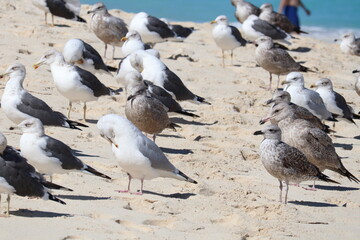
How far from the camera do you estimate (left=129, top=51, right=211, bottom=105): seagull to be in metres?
11.2

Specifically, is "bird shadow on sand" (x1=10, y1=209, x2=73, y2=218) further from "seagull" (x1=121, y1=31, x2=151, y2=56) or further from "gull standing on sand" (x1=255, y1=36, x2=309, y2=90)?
"gull standing on sand" (x1=255, y1=36, x2=309, y2=90)

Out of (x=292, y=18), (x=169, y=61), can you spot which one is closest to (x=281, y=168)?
(x=169, y=61)

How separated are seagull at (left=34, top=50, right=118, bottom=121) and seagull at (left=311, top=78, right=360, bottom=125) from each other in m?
3.07

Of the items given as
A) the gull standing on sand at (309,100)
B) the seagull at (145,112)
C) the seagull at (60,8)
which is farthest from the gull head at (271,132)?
the seagull at (60,8)

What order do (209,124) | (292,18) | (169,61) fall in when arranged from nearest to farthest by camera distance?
(209,124), (169,61), (292,18)

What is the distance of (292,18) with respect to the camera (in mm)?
20078

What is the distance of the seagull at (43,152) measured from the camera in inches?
296

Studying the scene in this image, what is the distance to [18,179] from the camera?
671 cm

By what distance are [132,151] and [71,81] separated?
9.46ft

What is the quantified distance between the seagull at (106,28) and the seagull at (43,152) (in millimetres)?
6432

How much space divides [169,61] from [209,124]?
3119mm

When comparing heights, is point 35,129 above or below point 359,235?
above

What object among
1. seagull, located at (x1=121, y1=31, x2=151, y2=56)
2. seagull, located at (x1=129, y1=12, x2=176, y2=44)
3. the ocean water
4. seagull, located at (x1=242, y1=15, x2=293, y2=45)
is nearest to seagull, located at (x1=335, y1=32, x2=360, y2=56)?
seagull, located at (x1=242, y1=15, x2=293, y2=45)

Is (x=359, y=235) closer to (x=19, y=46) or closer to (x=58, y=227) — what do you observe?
(x=58, y=227)
